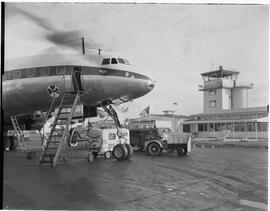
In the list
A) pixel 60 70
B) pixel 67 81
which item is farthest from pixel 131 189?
pixel 60 70

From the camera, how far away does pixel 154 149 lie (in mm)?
17672

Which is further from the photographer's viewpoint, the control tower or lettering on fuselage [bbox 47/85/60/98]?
lettering on fuselage [bbox 47/85/60/98]

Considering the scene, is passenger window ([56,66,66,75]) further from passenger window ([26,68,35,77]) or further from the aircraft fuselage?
passenger window ([26,68,35,77])

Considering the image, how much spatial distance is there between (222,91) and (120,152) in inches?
199

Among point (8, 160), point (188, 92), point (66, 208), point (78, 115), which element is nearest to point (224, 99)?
point (188, 92)

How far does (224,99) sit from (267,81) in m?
3.49

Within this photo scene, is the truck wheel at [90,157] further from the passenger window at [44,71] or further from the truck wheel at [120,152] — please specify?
the passenger window at [44,71]

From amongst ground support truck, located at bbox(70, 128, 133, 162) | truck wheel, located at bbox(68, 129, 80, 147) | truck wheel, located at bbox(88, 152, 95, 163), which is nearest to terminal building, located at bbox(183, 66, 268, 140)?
ground support truck, located at bbox(70, 128, 133, 162)

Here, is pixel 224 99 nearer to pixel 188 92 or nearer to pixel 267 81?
pixel 188 92

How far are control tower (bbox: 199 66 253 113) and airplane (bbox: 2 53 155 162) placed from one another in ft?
6.25

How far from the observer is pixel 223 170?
38.4 feet

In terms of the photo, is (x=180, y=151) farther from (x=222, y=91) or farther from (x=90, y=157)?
(x=222, y=91)

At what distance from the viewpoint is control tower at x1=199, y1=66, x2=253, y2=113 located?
973cm

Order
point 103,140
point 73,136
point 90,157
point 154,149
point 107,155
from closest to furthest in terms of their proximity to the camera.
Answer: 1. point 90,157
2. point 103,140
3. point 107,155
4. point 73,136
5. point 154,149
